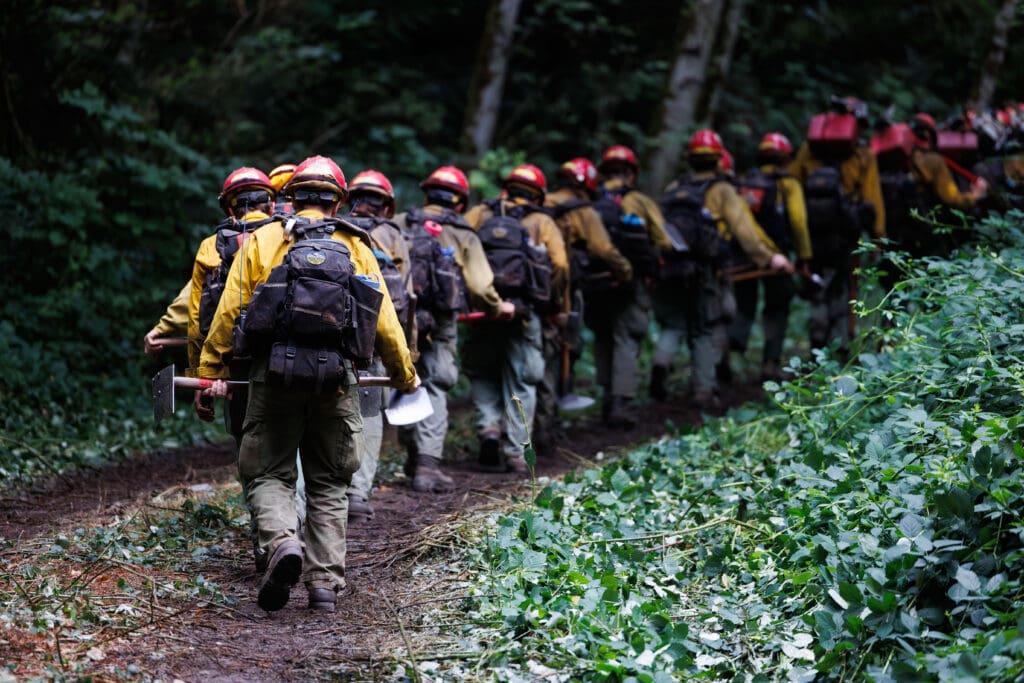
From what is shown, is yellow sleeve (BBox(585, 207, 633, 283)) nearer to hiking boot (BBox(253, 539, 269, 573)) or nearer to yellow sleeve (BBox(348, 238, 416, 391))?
yellow sleeve (BBox(348, 238, 416, 391))

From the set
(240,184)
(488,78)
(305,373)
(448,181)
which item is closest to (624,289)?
(448,181)

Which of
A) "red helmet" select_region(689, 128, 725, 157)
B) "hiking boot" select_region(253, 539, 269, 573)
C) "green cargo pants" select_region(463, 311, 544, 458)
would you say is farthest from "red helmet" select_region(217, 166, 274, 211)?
Result: "red helmet" select_region(689, 128, 725, 157)

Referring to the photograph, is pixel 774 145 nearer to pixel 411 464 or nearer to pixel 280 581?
pixel 411 464

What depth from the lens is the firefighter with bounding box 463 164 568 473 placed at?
9.21 m

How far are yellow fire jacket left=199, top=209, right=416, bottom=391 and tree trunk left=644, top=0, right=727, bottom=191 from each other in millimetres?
9569

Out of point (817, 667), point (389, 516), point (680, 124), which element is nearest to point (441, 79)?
point (680, 124)

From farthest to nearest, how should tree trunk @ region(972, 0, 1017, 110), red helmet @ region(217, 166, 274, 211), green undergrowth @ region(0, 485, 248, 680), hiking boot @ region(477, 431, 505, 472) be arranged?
tree trunk @ region(972, 0, 1017, 110)
hiking boot @ region(477, 431, 505, 472)
red helmet @ region(217, 166, 274, 211)
green undergrowth @ region(0, 485, 248, 680)

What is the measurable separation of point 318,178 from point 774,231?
786cm

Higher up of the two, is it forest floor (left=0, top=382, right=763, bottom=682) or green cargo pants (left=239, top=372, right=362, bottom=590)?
green cargo pants (left=239, top=372, right=362, bottom=590)

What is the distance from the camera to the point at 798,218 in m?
12.0

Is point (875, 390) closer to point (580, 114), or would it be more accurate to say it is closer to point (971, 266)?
point (971, 266)

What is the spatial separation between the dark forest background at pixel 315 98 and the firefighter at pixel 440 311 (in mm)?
3334

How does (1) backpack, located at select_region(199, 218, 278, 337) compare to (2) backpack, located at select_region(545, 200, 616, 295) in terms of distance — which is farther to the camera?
(2) backpack, located at select_region(545, 200, 616, 295)

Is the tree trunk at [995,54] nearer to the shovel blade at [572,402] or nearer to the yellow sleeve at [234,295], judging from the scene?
the shovel blade at [572,402]
